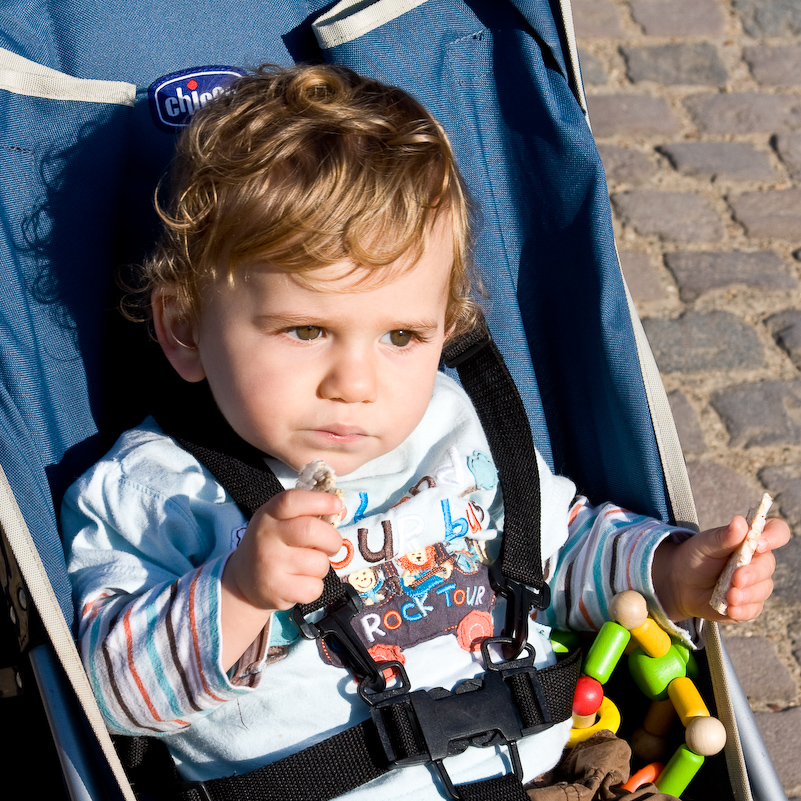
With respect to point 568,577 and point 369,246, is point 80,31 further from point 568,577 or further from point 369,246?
point 568,577

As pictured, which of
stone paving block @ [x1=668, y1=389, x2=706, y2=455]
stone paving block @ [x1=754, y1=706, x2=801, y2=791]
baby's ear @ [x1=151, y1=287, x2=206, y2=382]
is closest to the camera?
baby's ear @ [x1=151, y1=287, x2=206, y2=382]

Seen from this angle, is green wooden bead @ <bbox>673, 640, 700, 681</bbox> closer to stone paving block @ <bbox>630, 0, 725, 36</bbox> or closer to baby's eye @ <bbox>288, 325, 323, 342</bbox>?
baby's eye @ <bbox>288, 325, 323, 342</bbox>

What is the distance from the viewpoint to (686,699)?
136 centimetres

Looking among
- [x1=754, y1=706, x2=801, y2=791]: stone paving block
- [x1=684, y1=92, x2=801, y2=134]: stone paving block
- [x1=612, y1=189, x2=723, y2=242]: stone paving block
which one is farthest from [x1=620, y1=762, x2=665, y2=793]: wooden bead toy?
[x1=684, y1=92, x2=801, y2=134]: stone paving block

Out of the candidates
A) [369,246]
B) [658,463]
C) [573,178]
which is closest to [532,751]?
[658,463]

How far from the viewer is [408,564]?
135 centimetres

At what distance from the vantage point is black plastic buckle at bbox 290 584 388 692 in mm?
1259

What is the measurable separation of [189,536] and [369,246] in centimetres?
→ 44

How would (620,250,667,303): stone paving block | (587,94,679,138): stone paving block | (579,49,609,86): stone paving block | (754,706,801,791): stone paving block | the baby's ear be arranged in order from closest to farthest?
the baby's ear, (754,706,801,791): stone paving block, (620,250,667,303): stone paving block, (587,94,679,138): stone paving block, (579,49,609,86): stone paving block

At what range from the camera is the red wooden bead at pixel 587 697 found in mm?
1376

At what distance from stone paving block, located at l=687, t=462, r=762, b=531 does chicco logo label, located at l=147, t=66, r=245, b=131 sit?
1.32 metres

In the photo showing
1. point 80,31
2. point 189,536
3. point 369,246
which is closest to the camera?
point 369,246

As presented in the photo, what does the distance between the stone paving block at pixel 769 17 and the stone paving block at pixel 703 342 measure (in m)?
1.46

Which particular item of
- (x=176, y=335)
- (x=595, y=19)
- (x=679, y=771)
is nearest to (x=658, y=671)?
(x=679, y=771)
